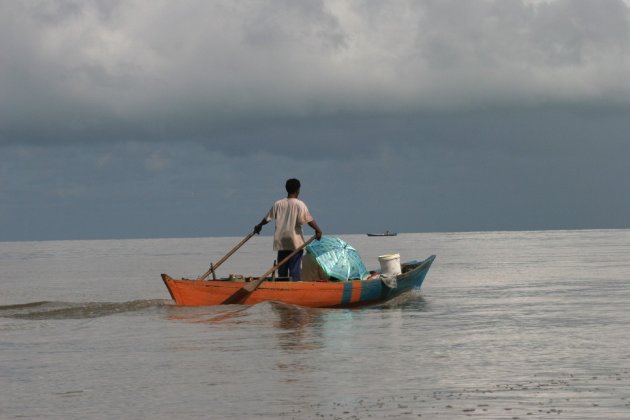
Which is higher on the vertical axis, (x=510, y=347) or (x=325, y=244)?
(x=325, y=244)

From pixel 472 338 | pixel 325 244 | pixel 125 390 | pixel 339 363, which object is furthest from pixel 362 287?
pixel 125 390

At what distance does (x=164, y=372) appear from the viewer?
479 inches

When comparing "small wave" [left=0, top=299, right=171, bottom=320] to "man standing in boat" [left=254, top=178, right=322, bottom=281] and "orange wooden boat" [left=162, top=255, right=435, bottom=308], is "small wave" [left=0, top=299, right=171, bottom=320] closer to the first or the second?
"orange wooden boat" [left=162, top=255, right=435, bottom=308]

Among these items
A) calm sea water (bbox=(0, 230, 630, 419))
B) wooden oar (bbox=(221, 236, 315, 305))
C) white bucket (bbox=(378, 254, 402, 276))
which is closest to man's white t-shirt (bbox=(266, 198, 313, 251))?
wooden oar (bbox=(221, 236, 315, 305))

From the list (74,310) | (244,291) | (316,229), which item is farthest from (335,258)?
(74,310)

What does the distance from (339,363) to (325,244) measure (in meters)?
9.05

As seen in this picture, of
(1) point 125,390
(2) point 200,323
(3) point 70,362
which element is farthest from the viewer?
(2) point 200,323

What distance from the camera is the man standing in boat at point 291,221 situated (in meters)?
20.5

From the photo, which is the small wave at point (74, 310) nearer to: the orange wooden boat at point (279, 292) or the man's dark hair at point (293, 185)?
the orange wooden boat at point (279, 292)

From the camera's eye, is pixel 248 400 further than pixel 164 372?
No

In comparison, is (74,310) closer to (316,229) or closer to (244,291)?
(244,291)

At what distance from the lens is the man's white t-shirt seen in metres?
20.5

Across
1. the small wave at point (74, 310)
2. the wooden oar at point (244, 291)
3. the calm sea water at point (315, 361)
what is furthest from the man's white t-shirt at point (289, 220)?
the small wave at point (74, 310)

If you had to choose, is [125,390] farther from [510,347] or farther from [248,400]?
[510,347]
